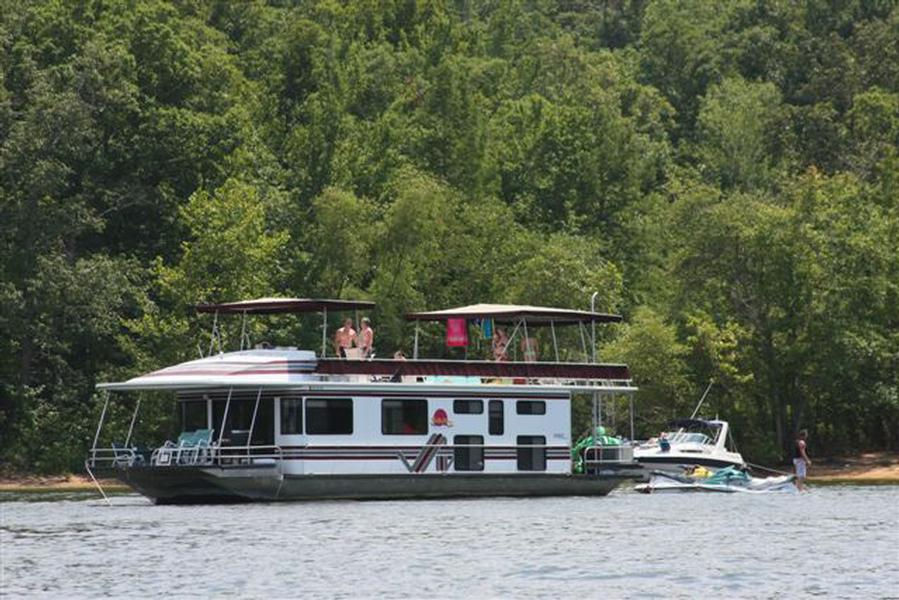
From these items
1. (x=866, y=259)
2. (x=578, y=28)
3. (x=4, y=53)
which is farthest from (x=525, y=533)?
(x=578, y=28)

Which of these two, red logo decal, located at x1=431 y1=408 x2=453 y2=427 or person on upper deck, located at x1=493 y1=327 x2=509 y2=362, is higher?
person on upper deck, located at x1=493 y1=327 x2=509 y2=362

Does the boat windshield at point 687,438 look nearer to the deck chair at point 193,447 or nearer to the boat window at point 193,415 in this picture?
the boat window at point 193,415

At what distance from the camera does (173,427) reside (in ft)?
237

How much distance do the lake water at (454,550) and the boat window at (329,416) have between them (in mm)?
1923

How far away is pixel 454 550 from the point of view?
124ft

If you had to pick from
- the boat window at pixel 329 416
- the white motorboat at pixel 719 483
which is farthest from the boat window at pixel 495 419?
the white motorboat at pixel 719 483

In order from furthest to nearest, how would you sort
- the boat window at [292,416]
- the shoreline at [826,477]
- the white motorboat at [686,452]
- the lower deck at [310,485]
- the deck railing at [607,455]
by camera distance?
the shoreline at [826,477]
the white motorboat at [686,452]
the deck railing at [607,455]
the boat window at [292,416]
the lower deck at [310,485]

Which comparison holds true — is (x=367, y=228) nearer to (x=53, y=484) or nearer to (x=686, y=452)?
(x=53, y=484)

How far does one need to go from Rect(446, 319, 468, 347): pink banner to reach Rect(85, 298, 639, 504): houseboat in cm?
18

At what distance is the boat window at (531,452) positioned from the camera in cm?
5538

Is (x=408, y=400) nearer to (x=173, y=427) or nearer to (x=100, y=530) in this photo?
(x=100, y=530)

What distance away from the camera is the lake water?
32062 mm

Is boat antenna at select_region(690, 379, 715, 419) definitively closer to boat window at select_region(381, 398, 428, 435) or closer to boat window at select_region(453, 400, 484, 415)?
boat window at select_region(453, 400, 484, 415)

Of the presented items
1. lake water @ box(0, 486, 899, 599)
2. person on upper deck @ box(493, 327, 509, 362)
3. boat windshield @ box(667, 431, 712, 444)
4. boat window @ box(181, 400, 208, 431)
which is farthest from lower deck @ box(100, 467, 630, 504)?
boat windshield @ box(667, 431, 712, 444)
